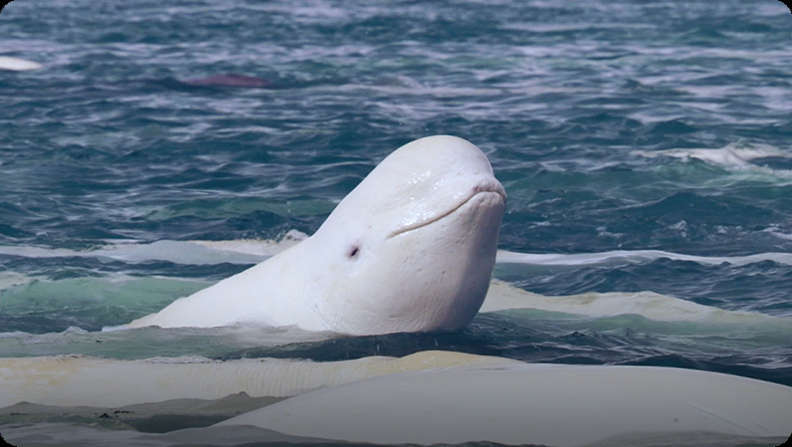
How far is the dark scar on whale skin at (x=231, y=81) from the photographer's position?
24812mm

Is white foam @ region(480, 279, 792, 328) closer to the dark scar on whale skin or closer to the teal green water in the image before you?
the teal green water

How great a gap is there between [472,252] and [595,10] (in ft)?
116

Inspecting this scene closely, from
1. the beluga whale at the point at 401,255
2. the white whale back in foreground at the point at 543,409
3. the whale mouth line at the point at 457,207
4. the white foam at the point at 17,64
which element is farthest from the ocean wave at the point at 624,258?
the white foam at the point at 17,64

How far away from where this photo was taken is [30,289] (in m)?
9.91

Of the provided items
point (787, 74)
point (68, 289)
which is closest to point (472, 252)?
point (68, 289)

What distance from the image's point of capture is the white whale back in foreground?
17.8ft

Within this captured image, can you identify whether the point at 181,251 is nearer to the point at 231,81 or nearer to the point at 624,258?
the point at 624,258

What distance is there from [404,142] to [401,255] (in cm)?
1168

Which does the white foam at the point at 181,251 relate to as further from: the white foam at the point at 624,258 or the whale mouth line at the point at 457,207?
the whale mouth line at the point at 457,207

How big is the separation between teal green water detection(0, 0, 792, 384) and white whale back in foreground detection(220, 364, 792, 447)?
48.4 inches

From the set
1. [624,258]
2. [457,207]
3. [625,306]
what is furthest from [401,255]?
[624,258]

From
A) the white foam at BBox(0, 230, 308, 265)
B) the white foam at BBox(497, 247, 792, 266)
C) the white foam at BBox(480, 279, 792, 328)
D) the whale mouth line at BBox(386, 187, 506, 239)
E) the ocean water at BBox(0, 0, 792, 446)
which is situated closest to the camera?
the whale mouth line at BBox(386, 187, 506, 239)

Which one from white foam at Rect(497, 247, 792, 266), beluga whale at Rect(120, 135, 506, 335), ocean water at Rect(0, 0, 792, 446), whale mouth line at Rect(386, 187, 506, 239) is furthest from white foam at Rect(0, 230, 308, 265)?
whale mouth line at Rect(386, 187, 506, 239)

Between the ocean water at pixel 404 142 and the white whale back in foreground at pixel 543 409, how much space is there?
1.22 metres
